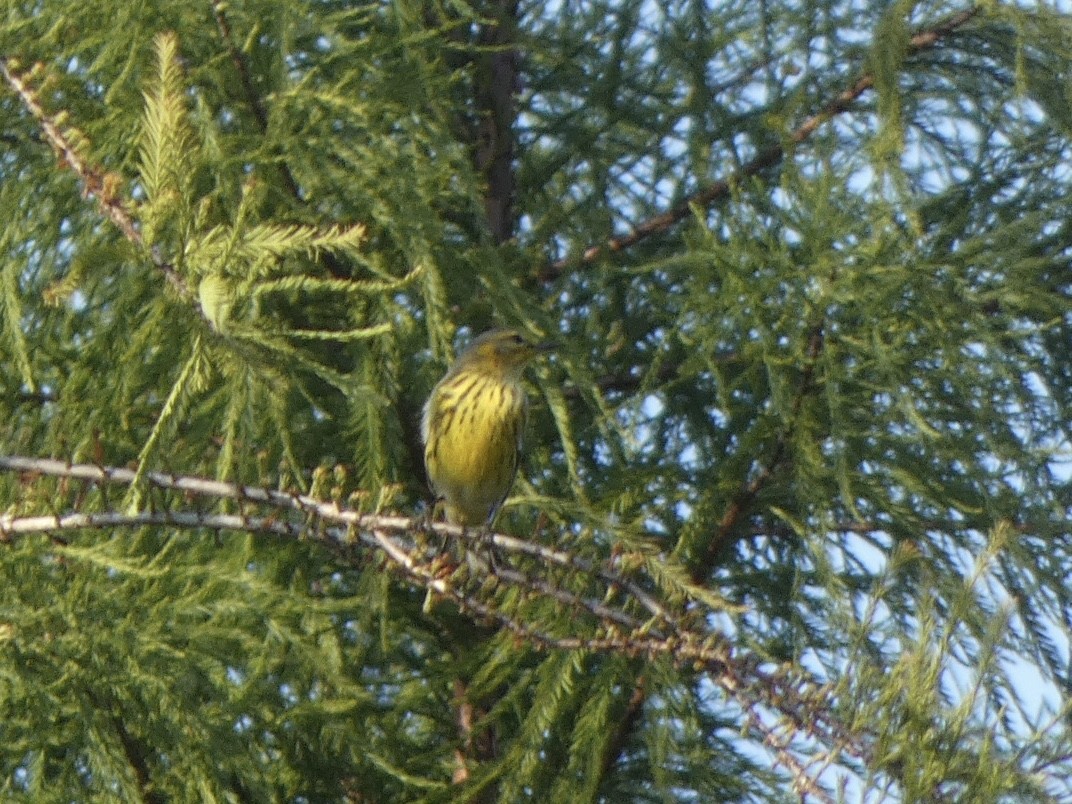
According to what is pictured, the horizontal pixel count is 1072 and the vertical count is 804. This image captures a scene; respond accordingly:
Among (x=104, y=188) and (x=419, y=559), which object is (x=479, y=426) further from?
(x=104, y=188)

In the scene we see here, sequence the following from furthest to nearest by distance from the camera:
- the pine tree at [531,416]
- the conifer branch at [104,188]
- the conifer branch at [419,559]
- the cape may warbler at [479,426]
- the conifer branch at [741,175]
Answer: the cape may warbler at [479,426]
the conifer branch at [741,175]
the pine tree at [531,416]
the conifer branch at [419,559]
the conifer branch at [104,188]

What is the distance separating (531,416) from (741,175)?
70 centimetres

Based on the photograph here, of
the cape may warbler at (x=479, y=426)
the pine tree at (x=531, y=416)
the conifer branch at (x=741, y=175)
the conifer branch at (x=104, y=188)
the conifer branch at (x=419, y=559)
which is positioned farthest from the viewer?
the cape may warbler at (x=479, y=426)

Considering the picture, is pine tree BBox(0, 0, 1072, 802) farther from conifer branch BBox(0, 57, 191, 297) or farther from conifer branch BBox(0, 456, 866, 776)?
conifer branch BBox(0, 57, 191, 297)

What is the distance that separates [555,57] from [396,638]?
1365 mm

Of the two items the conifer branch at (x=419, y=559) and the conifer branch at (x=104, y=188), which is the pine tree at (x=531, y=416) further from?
the conifer branch at (x=104, y=188)

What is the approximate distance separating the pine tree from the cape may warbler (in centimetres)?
10

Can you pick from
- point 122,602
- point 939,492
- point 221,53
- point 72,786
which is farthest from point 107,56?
point 939,492

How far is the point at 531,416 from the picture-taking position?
4.09 metres

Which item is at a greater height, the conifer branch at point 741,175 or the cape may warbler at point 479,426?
the conifer branch at point 741,175

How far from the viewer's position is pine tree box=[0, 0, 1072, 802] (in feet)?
10.2

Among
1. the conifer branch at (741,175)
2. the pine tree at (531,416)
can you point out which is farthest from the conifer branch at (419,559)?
the conifer branch at (741,175)

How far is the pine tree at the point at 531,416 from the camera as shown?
312 cm

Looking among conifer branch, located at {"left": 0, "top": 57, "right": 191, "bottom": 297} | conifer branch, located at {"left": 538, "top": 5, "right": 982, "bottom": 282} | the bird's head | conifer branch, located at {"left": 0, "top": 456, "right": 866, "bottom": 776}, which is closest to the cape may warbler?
the bird's head
